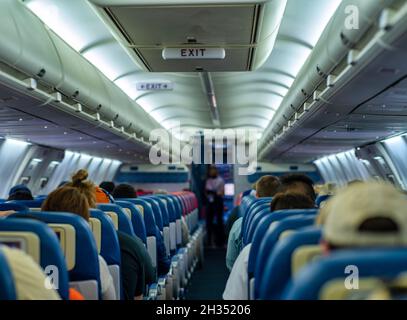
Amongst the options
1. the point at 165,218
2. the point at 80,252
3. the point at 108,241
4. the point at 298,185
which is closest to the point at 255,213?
the point at 298,185

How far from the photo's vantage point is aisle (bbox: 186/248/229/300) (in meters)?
10.3

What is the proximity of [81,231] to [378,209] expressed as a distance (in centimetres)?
202

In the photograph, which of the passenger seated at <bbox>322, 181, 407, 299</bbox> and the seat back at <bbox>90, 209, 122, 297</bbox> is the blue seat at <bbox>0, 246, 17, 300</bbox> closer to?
the passenger seated at <bbox>322, 181, 407, 299</bbox>

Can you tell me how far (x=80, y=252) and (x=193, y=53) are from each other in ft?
11.8

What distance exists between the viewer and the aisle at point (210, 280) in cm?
1032

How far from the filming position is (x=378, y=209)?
1777 millimetres

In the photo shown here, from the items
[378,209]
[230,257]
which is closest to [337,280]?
[378,209]

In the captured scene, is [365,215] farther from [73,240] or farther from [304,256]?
[73,240]

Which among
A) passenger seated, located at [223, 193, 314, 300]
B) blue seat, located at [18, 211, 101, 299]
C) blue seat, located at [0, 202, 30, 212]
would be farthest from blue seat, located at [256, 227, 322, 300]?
blue seat, located at [0, 202, 30, 212]

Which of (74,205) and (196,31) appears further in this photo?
(196,31)

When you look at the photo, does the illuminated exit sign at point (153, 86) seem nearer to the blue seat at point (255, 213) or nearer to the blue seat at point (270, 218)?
the blue seat at point (255, 213)

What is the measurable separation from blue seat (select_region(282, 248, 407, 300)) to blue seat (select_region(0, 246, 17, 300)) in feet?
3.07

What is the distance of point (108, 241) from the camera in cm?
424
